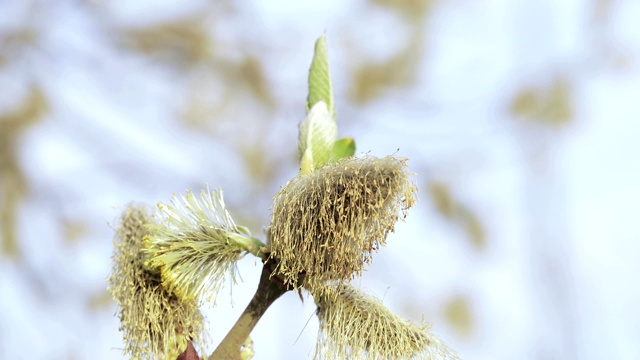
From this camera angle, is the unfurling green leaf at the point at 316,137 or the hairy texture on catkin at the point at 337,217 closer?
the hairy texture on catkin at the point at 337,217

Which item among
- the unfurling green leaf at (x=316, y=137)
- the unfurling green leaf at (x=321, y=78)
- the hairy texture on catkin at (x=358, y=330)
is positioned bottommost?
the hairy texture on catkin at (x=358, y=330)

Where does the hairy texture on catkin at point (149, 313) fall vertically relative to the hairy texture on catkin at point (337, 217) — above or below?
below

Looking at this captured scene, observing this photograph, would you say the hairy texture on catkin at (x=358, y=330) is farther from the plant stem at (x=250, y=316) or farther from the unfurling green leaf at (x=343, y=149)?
the unfurling green leaf at (x=343, y=149)

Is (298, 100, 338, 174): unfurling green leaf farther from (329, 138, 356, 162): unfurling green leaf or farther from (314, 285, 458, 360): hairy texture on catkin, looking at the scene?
(314, 285, 458, 360): hairy texture on catkin

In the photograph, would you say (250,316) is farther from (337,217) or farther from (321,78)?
(321,78)

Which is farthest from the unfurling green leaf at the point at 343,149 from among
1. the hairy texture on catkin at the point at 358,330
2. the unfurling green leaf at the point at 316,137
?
the hairy texture on catkin at the point at 358,330

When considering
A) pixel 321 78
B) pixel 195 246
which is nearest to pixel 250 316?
pixel 195 246
